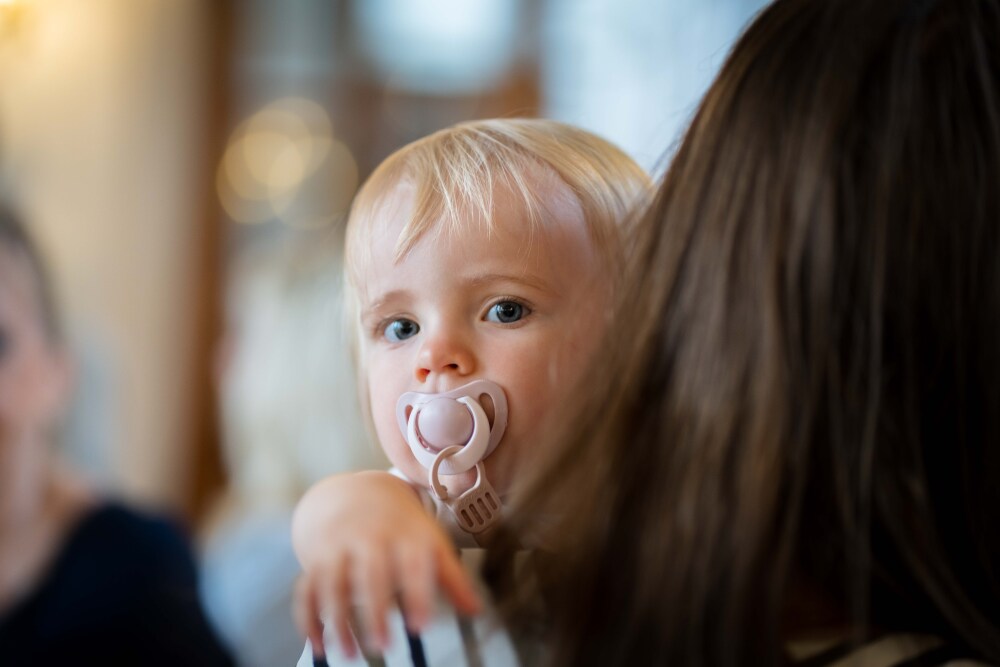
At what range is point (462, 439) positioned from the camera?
78 centimetres

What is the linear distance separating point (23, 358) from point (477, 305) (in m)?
1.05

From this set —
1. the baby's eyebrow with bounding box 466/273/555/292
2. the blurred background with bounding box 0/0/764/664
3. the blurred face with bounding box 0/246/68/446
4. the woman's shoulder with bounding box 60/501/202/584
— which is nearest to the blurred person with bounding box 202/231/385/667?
the blurred background with bounding box 0/0/764/664

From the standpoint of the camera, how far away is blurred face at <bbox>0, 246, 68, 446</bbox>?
147cm

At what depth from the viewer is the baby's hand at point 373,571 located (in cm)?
58

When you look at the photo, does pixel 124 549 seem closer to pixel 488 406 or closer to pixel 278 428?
pixel 488 406

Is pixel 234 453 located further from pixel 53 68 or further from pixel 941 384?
pixel 941 384

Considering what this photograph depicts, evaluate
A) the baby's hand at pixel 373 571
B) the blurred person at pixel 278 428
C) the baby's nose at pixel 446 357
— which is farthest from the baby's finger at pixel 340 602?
the blurred person at pixel 278 428

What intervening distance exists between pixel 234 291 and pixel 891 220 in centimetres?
427

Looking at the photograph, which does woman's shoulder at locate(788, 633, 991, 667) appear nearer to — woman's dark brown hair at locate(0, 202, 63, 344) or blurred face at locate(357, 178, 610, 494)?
blurred face at locate(357, 178, 610, 494)

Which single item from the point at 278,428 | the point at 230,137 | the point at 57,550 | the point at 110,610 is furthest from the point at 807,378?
the point at 230,137

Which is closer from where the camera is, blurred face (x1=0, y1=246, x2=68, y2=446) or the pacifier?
the pacifier

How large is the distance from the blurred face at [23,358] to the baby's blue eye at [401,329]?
2.71 ft

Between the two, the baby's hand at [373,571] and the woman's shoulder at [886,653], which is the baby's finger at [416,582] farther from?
the woman's shoulder at [886,653]

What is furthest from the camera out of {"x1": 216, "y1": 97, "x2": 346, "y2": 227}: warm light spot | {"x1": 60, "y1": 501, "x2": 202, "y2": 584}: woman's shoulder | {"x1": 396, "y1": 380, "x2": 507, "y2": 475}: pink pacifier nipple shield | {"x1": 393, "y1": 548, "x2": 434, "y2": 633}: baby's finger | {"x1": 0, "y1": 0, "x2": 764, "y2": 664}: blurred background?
{"x1": 216, "y1": 97, "x2": 346, "y2": 227}: warm light spot
